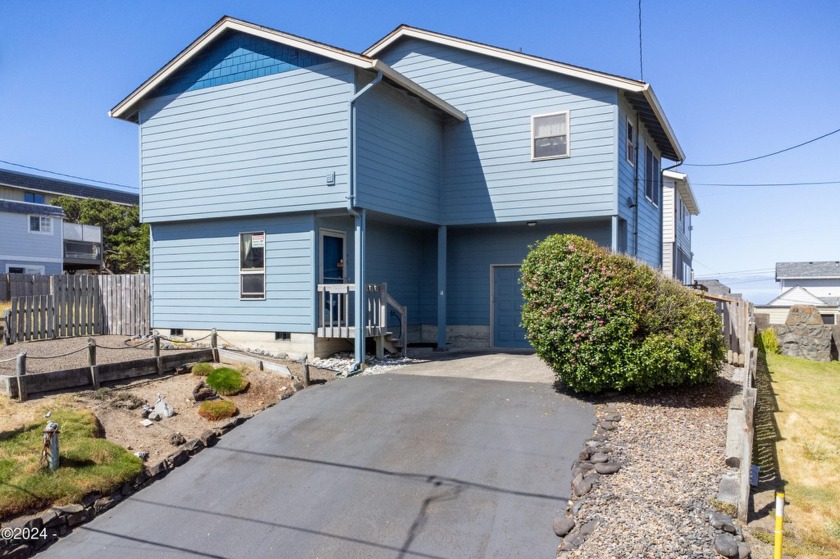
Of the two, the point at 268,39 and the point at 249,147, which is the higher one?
the point at 268,39

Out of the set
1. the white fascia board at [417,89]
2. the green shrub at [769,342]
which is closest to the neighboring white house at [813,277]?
the green shrub at [769,342]

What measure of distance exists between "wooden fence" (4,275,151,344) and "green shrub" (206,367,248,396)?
5.97 m

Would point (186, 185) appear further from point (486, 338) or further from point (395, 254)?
point (486, 338)

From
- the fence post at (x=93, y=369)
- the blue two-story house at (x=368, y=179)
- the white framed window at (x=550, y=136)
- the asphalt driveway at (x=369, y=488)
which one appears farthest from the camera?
the white framed window at (x=550, y=136)

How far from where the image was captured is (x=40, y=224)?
117ft

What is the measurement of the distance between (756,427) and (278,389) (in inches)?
289

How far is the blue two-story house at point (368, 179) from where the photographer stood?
12.6 metres

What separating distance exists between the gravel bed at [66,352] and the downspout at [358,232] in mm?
3854

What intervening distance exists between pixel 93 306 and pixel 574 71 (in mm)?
13348

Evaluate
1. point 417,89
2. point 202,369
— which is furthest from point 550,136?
point 202,369

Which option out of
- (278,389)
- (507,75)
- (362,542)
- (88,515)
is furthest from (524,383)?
(507,75)

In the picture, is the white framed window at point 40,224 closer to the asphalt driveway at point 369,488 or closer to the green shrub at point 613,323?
the asphalt driveway at point 369,488

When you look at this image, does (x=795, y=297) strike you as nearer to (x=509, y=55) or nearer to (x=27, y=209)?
(x=509, y=55)

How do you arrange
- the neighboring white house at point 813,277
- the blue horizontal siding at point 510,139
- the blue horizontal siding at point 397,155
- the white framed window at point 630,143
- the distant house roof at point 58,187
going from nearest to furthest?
the blue horizontal siding at point 397,155
the blue horizontal siding at point 510,139
the white framed window at point 630,143
the distant house roof at point 58,187
the neighboring white house at point 813,277
